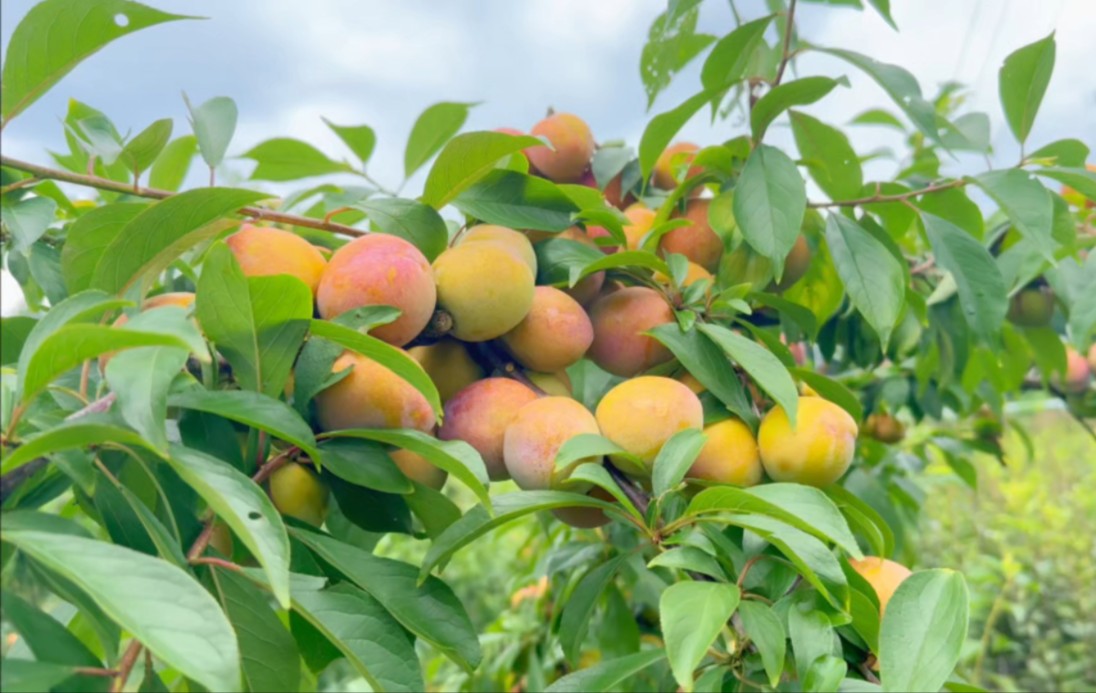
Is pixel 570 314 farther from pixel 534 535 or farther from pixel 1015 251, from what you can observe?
pixel 534 535

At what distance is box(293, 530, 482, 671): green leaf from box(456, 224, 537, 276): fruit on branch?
0.66 feet

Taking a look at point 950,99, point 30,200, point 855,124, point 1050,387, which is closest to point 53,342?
point 30,200

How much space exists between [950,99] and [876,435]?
0.76m

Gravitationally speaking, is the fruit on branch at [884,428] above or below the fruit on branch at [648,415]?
below

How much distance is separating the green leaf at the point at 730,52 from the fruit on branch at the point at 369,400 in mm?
365

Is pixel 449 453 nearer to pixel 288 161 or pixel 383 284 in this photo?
pixel 383 284

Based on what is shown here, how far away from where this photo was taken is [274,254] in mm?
524

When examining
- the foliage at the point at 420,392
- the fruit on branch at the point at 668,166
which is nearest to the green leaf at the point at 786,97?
the foliage at the point at 420,392

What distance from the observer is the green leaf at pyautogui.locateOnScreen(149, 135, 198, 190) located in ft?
2.64

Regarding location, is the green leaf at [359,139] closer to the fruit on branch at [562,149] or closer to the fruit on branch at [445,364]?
the fruit on branch at [562,149]

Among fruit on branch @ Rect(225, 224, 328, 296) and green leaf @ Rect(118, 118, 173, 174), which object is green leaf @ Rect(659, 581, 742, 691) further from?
green leaf @ Rect(118, 118, 173, 174)

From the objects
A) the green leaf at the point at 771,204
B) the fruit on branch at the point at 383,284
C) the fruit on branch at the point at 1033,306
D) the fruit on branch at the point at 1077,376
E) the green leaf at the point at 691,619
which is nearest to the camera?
the green leaf at the point at 691,619

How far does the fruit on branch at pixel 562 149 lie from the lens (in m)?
0.77

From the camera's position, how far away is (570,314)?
0.58 m
